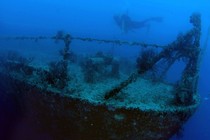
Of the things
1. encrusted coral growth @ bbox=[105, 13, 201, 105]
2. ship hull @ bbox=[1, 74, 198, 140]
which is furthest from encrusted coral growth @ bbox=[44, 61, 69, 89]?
encrusted coral growth @ bbox=[105, 13, 201, 105]

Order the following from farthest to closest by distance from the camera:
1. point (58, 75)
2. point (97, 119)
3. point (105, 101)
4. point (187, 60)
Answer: point (187, 60) → point (58, 75) → point (97, 119) → point (105, 101)

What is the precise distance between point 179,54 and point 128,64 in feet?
13.4

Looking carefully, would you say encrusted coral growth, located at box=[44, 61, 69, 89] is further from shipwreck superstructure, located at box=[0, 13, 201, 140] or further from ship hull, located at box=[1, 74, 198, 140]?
ship hull, located at box=[1, 74, 198, 140]

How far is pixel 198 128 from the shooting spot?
19422 millimetres

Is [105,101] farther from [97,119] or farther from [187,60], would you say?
[187,60]

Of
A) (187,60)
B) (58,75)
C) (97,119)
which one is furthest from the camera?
(187,60)

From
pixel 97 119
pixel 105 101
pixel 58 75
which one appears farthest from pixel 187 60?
pixel 58 75

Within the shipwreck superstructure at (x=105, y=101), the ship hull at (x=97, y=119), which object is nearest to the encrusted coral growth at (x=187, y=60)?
the shipwreck superstructure at (x=105, y=101)

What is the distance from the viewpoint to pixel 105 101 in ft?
18.1

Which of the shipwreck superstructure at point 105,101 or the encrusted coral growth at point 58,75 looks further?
the encrusted coral growth at point 58,75

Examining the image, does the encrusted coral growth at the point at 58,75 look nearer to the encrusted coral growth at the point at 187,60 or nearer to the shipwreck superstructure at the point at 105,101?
the shipwreck superstructure at the point at 105,101

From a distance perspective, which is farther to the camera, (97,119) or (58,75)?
(58,75)

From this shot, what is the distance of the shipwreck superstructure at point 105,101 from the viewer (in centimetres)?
551

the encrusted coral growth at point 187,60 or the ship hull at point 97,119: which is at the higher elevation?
the encrusted coral growth at point 187,60
